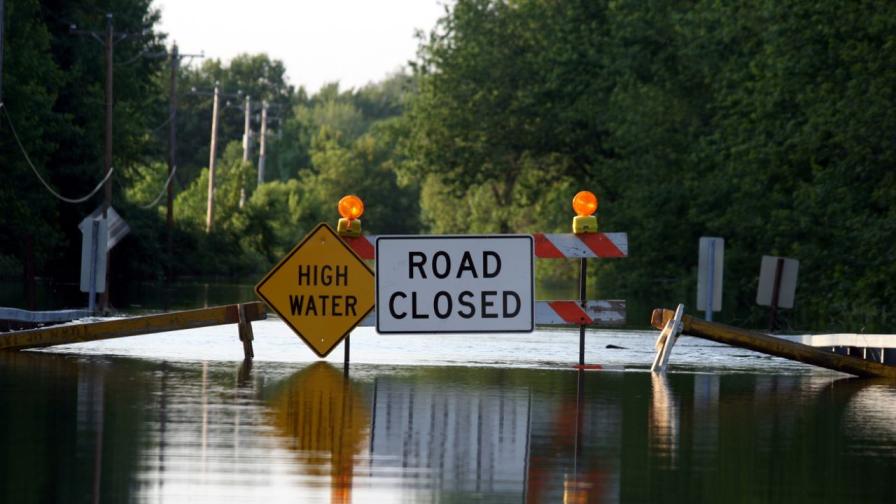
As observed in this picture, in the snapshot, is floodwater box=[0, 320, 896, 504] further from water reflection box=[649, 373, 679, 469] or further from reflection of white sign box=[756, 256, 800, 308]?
reflection of white sign box=[756, 256, 800, 308]

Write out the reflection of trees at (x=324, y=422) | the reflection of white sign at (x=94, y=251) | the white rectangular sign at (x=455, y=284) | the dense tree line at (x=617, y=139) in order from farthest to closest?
1. the dense tree line at (x=617, y=139)
2. the reflection of white sign at (x=94, y=251)
3. the white rectangular sign at (x=455, y=284)
4. the reflection of trees at (x=324, y=422)

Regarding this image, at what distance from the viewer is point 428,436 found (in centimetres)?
1166

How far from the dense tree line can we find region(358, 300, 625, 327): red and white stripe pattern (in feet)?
76.1

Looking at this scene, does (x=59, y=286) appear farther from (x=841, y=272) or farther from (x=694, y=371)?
(x=694, y=371)

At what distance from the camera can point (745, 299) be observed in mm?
55281

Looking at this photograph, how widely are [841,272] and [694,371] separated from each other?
25.5m

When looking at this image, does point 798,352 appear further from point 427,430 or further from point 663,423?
point 427,430

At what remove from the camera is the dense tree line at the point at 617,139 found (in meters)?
43.3

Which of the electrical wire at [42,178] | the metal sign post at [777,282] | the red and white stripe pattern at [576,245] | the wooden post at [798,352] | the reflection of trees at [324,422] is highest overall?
the electrical wire at [42,178]

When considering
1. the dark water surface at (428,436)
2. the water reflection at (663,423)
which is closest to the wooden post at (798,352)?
the dark water surface at (428,436)

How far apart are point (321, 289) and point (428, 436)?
577 centimetres

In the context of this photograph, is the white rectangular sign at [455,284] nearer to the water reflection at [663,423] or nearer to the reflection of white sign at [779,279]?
the water reflection at [663,423]

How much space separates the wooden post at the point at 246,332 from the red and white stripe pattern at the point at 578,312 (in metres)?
2.67

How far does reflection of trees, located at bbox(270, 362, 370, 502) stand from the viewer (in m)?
10.0
